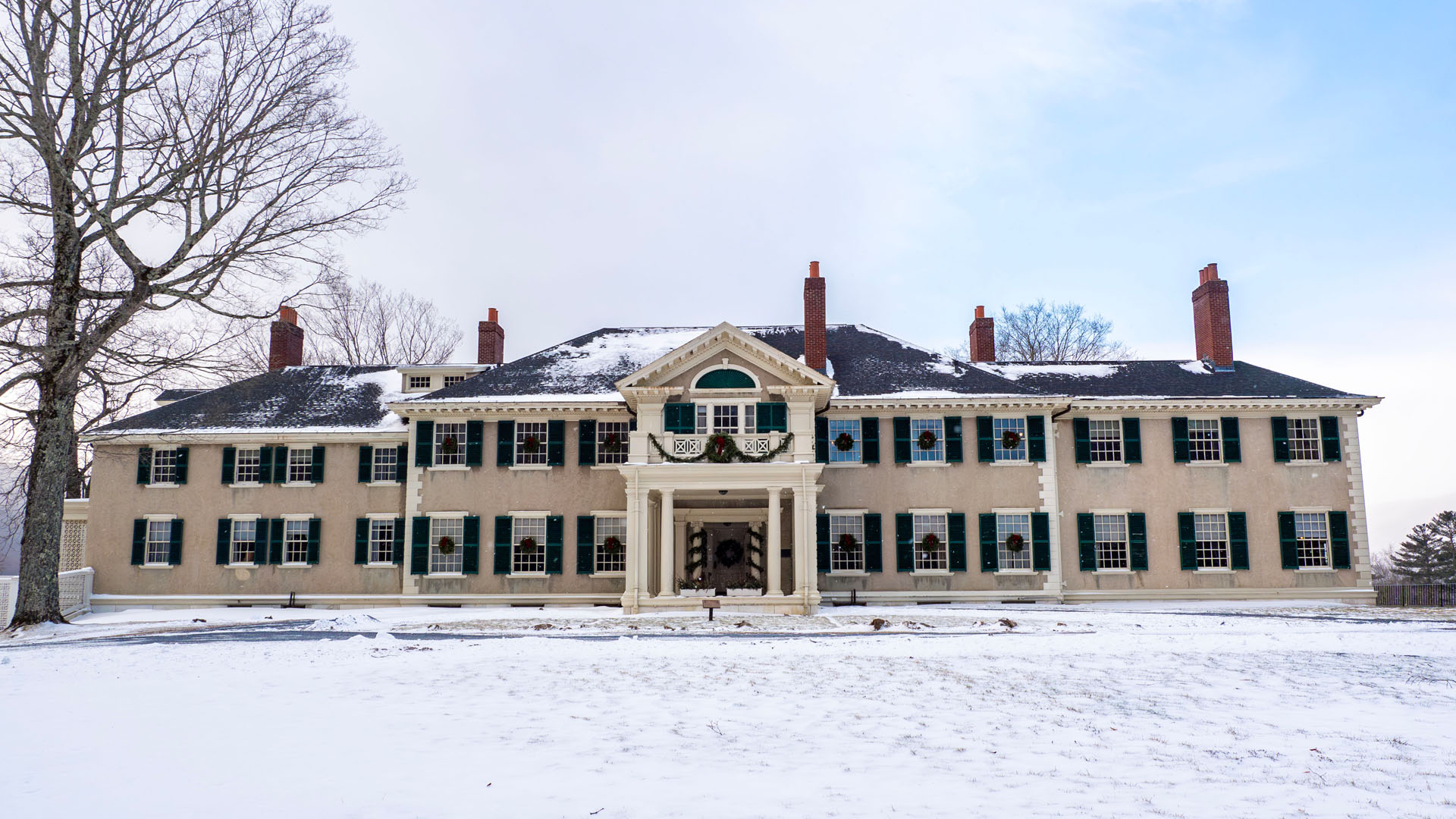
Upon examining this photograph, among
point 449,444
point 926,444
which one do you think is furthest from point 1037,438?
point 449,444

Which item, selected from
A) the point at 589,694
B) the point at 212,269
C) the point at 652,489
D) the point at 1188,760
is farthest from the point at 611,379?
the point at 1188,760

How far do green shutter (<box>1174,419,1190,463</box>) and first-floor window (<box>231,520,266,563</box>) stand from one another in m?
25.7

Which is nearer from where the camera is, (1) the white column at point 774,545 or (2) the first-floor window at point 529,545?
(1) the white column at point 774,545

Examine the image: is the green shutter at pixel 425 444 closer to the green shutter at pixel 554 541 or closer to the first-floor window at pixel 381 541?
the first-floor window at pixel 381 541

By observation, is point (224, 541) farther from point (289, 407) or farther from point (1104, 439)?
point (1104, 439)

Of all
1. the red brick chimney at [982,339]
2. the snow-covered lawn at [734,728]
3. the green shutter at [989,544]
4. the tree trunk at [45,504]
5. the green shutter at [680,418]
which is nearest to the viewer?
the snow-covered lawn at [734,728]

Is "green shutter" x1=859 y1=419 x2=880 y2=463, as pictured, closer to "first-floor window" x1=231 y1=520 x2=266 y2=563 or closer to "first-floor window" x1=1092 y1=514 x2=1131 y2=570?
"first-floor window" x1=1092 y1=514 x2=1131 y2=570

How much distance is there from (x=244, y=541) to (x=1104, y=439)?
24245 millimetres

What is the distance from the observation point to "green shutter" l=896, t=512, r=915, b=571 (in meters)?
26.2

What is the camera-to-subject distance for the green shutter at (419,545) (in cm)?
2672

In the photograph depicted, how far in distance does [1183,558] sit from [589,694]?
2167 cm

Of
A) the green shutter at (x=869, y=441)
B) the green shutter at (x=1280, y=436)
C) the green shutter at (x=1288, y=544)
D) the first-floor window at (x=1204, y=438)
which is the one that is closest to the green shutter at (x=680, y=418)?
the green shutter at (x=869, y=441)

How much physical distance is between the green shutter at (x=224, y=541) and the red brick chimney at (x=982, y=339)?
22.6m

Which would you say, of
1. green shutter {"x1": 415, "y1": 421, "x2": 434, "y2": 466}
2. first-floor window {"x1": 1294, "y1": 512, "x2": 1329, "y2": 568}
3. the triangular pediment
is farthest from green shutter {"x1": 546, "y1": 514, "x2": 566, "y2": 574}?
first-floor window {"x1": 1294, "y1": 512, "x2": 1329, "y2": 568}
